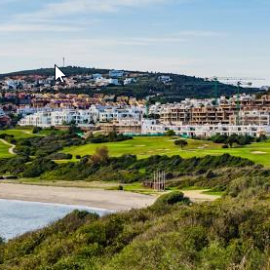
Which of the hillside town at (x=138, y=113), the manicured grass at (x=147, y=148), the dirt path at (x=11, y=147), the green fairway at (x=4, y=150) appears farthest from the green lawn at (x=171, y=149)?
the hillside town at (x=138, y=113)

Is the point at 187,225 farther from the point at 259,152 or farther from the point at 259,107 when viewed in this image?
the point at 259,107

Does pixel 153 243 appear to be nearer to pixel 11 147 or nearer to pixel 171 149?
pixel 171 149

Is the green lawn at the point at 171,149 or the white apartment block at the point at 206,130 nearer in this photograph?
the green lawn at the point at 171,149

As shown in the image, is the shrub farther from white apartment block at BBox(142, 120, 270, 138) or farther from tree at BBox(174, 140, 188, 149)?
white apartment block at BBox(142, 120, 270, 138)

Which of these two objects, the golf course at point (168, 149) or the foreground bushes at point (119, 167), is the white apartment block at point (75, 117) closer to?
the golf course at point (168, 149)

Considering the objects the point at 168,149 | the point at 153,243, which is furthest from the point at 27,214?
the point at 168,149
